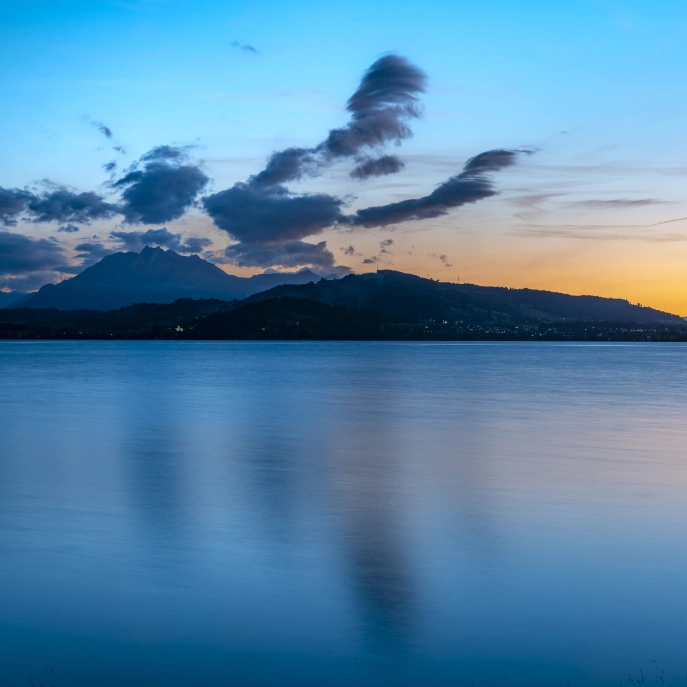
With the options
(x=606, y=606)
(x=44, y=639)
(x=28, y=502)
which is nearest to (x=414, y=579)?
(x=606, y=606)

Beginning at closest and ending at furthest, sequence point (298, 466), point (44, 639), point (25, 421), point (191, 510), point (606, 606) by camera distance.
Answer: point (44, 639), point (606, 606), point (191, 510), point (298, 466), point (25, 421)

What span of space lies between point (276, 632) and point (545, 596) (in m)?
3.19

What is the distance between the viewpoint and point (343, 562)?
9.95 m

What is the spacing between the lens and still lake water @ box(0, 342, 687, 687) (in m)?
6.80

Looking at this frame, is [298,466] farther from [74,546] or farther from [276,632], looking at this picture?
[276,632]

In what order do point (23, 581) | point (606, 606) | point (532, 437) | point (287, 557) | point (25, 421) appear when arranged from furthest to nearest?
1. point (25, 421)
2. point (532, 437)
3. point (287, 557)
4. point (23, 581)
5. point (606, 606)

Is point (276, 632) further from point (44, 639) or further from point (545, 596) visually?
point (545, 596)

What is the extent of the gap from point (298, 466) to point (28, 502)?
6826 mm

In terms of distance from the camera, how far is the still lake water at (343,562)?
6797 mm

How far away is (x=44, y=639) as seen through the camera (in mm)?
7238

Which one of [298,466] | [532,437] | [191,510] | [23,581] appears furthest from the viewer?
[532,437]

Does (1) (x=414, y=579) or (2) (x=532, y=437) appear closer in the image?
(1) (x=414, y=579)

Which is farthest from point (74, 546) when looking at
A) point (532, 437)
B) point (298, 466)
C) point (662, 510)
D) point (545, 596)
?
point (532, 437)

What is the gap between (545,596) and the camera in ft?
28.2
